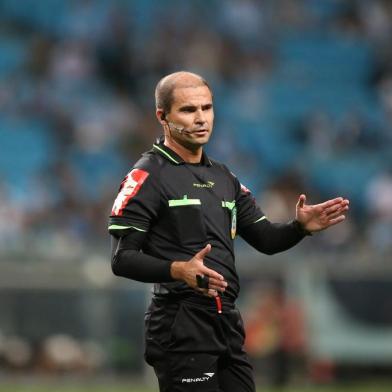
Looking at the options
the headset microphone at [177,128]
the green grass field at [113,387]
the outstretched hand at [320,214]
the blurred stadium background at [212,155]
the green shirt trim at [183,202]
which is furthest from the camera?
the blurred stadium background at [212,155]

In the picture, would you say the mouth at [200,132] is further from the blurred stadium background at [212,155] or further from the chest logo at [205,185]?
the blurred stadium background at [212,155]

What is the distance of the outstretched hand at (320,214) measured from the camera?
5688mm

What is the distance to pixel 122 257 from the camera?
5.33 m

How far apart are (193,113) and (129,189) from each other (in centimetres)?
47

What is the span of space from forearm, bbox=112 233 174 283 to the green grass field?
6924mm

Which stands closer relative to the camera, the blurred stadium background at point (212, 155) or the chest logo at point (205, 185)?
the chest logo at point (205, 185)

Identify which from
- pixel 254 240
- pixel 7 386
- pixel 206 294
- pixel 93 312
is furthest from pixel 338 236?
pixel 206 294

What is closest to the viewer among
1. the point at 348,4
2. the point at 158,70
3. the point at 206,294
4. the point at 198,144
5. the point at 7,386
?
the point at 206,294

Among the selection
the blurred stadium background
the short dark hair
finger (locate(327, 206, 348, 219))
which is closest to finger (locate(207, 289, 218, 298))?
finger (locate(327, 206, 348, 219))

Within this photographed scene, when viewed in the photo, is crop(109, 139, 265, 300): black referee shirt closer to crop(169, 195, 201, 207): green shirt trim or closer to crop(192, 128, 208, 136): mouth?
crop(169, 195, 201, 207): green shirt trim

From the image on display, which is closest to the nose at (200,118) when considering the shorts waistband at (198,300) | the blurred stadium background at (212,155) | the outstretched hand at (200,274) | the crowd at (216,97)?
the outstretched hand at (200,274)

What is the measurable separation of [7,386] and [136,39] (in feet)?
24.7

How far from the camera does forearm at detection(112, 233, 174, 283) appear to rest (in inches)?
205

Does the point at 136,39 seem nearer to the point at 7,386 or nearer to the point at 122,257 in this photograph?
the point at 7,386
